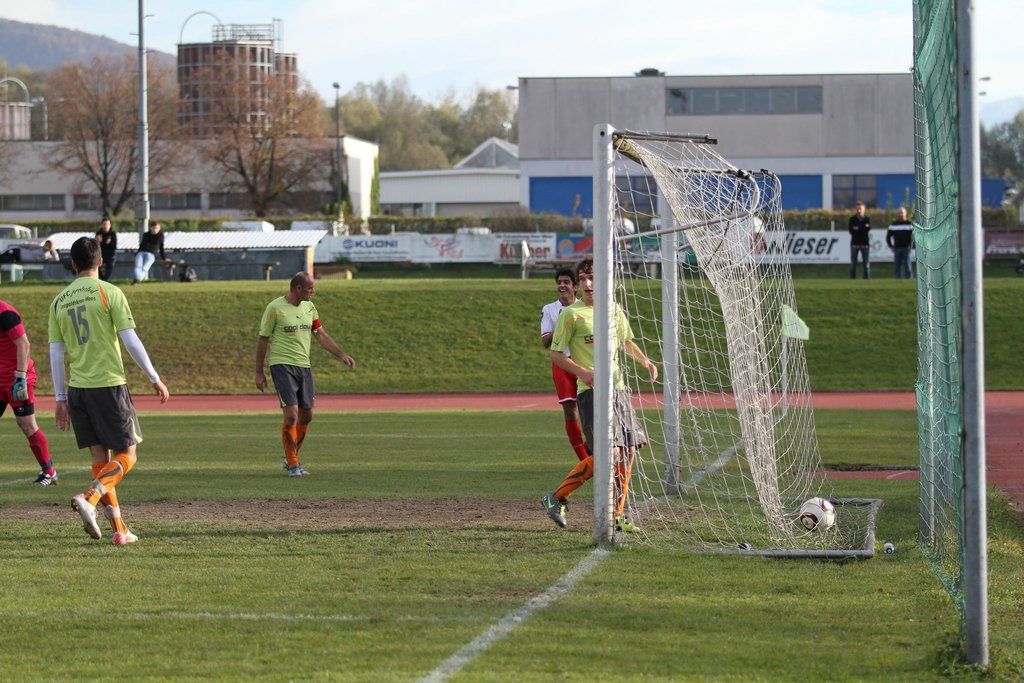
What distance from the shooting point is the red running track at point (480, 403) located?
1949cm

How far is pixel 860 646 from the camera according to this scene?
18.7ft

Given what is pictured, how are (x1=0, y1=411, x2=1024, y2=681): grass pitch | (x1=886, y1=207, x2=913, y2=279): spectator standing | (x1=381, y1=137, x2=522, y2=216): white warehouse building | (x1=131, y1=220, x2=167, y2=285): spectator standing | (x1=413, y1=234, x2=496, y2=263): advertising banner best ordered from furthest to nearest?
(x1=381, y1=137, x2=522, y2=216): white warehouse building → (x1=413, y1=234, x2=496, y2=263): advertising banner → (x1=131, y1=220, x2=167, y2=285): spectator standing → (x1=886, y1=207, x2=913, y2=279): spectator standing → (x1=0, y1=411, x2=1024, y2=681): grass pitch

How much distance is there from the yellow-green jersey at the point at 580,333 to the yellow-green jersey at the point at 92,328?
3.05 metres

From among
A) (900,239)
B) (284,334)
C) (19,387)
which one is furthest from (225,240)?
(19,387)

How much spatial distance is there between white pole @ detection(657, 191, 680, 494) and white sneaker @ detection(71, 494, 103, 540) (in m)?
4.57

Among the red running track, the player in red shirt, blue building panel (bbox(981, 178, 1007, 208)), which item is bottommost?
the red running track

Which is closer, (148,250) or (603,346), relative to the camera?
(603,346)

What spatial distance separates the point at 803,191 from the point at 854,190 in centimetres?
249

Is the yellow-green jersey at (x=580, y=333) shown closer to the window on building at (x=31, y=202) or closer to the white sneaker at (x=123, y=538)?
the white sneaker at (x=123, y=538)

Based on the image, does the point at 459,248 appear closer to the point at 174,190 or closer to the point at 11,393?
the point at 11,393

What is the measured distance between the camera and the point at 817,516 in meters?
8.62

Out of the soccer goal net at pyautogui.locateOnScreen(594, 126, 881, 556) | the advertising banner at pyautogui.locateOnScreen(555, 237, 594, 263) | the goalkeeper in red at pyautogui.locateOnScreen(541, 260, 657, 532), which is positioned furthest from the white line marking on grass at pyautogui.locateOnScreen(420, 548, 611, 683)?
the advertising banner at pyautogui.locateOnScreen(555, 237, 594, 263)

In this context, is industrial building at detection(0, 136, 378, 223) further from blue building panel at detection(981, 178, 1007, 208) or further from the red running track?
the red running track

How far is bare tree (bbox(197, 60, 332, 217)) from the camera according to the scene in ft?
246
